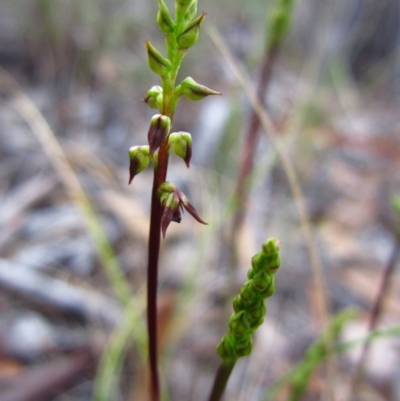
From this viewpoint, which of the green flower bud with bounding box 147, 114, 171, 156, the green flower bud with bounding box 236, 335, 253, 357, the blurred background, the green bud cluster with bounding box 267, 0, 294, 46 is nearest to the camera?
the green flower bud with bounding box 147, 114, 171, 156

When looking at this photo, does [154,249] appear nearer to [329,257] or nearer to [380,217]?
[329,257]

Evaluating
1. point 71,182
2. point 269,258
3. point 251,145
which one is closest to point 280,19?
point 251,145

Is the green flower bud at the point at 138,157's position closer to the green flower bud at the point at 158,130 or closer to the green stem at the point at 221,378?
the green flower bud at the point at 158,130

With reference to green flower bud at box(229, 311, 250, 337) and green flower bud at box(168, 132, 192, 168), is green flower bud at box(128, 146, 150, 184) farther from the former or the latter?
green flower bud at box(229, 311, 250, 337)

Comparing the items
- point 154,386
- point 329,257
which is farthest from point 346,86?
point 154,386

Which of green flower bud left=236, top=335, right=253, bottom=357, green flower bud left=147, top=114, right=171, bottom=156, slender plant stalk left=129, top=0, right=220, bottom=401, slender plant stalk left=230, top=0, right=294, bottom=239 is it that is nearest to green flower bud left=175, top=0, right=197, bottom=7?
slender plant stalk left=129, top=0, right=220, bottom=401

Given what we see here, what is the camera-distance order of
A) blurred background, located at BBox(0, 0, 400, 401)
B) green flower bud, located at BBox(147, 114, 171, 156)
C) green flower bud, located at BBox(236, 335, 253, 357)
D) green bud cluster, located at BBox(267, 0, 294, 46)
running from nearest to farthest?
green flower bud, located at BBox(147, 114, 171, 156), green flower bud, located at BBox(236, 335, 253, 357), green bud cluster, located at BBox(267, 0, 294, 46), blurred background, located at BBox(0, 0, 400, 401)
